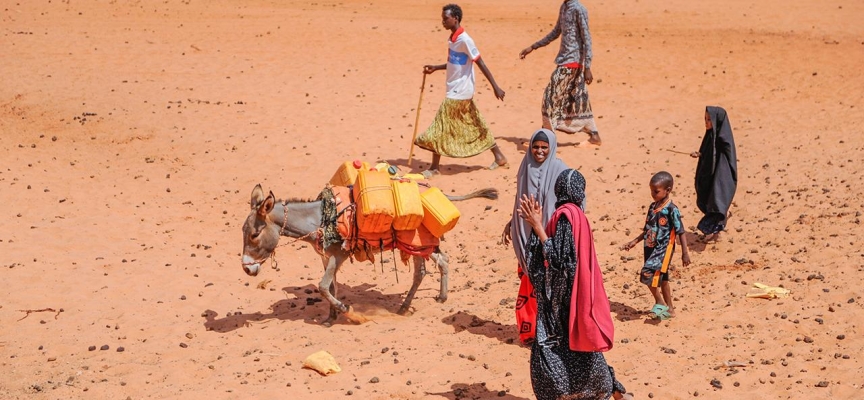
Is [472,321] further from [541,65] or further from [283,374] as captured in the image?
[541,65]

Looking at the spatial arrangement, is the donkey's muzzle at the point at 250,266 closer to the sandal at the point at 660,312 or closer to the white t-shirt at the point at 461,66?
the sandal at the point at 660,312

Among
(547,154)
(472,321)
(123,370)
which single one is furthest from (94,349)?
(547,154)

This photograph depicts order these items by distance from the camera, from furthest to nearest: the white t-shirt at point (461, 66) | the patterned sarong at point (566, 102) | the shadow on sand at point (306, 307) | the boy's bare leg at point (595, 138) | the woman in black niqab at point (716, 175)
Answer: the boy's bare leg at point (595, 138), the patterned sarong at point (566, 102), the white t-shirt at point (461, 66), the woman in black niqab at point (716, 175), the shadow on sand at point (306, 307)

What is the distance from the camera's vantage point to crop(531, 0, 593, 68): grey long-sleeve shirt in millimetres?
13664

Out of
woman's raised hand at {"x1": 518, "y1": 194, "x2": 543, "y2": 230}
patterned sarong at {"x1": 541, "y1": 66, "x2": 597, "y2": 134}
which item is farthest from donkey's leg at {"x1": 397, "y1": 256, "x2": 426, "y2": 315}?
patterned sarong at {"x1": 541, "y1": 66, "x2": 597, "y2": 134}

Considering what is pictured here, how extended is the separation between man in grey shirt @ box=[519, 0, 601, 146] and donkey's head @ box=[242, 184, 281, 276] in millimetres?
5838

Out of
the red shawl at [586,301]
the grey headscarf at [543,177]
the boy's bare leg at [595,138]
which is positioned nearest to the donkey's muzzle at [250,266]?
the grey headscarf at [543,177]

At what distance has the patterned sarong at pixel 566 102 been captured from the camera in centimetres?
1396

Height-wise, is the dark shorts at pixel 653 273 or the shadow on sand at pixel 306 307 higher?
the dark shorts at pixel 653 273

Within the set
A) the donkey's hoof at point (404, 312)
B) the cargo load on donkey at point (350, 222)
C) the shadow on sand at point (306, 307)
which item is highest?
the cargo load on donkey at point (350, 222)

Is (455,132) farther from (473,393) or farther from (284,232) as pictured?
(473,393)

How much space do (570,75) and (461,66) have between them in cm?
180

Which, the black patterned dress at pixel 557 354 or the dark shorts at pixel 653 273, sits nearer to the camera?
the black patterned dress at pixel 557 354

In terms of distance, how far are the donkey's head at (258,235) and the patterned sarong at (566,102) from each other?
5.81 metres
